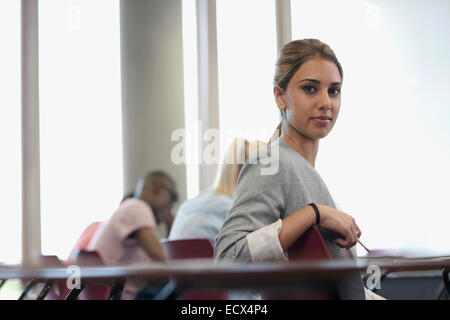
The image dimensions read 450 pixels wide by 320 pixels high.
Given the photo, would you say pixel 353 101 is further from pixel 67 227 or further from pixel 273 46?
pixel 67 227

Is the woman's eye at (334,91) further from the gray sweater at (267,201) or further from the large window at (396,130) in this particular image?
the large window at (396,130)

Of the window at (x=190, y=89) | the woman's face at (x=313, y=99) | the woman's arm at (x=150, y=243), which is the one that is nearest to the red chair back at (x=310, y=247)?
the woman's face at (x=313, y=99)

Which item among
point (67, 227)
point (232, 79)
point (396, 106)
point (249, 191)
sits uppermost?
point (232, 79)

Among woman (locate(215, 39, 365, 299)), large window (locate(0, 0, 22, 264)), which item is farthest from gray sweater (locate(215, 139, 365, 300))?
large window (locate(0, 0, 22, 264))

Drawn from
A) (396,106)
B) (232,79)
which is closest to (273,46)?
(232,79)

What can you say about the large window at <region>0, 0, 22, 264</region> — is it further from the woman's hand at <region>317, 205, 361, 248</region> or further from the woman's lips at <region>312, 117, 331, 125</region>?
the woman's hand at <region>317, 205, 361, 248</region>

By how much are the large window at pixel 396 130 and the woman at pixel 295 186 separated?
2.84 m

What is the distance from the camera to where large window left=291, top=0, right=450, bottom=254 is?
13.7ft

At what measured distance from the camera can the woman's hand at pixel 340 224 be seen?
1.07m

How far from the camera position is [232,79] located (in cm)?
477

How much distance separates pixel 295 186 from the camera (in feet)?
3.93

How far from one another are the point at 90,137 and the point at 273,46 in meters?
1.79

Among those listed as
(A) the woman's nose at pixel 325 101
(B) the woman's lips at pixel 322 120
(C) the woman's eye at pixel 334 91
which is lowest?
(B) the woman's lips at pixel 322 120

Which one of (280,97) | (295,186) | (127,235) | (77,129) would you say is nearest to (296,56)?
(280,97)
